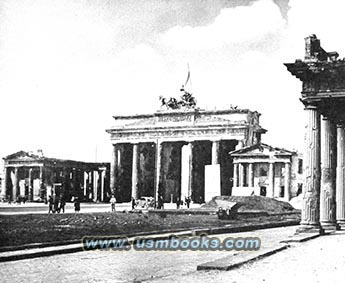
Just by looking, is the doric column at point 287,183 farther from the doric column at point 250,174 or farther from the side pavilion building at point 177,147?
the side pavilion building at point 177,147

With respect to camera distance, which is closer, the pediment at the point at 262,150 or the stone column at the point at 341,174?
the stone column at the point at 341,174

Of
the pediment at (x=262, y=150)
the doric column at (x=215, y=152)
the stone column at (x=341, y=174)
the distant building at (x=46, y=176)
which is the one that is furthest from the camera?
the distant building at (x=46, y=176)

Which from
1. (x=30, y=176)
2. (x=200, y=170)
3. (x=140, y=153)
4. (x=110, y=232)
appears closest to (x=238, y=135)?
(x=200, y=170)

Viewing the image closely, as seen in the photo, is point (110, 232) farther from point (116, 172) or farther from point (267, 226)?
point (116, 172)

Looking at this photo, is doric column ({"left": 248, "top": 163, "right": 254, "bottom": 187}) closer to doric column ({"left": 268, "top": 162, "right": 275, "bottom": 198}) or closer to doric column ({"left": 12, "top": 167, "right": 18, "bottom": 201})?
doric column ({"left": 268, "top": 162, "right": 275, "bottom": 198})

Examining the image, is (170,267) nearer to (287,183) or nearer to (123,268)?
(123,268)

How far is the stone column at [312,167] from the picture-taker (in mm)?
17234

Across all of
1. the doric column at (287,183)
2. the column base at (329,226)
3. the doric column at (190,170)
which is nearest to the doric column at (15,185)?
the doric column at (190,170)

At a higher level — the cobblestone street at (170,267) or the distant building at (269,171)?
the distant building at (269,171)

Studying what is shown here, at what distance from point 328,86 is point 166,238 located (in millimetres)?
6257

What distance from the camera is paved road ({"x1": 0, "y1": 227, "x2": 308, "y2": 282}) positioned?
361 inches

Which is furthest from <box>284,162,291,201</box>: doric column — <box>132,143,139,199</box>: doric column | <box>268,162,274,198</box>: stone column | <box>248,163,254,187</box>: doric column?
<box>132,143,139,199</box>: doric column

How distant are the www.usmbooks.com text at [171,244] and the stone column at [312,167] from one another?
1713 millimetres

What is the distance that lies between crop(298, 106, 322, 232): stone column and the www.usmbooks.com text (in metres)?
1.71
